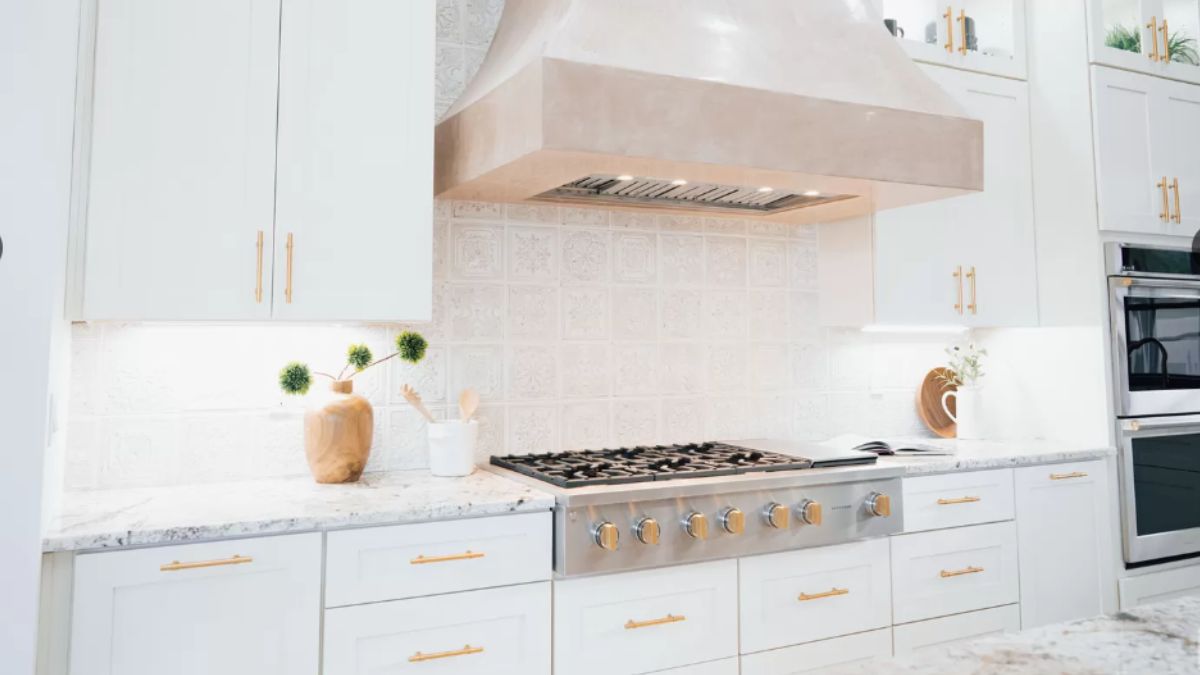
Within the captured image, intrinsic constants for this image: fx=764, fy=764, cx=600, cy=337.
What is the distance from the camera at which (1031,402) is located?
3.05 metres

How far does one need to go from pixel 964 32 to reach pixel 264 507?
289cm

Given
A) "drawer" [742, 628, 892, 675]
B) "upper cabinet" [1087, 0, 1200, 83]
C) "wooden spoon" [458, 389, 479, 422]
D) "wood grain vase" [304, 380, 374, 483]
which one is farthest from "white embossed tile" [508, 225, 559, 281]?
"upper cabinet" [1087, 0, 1200, 83]

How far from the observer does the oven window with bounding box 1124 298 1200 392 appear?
9.36 feet

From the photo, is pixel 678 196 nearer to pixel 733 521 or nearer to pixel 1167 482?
pixel 733 521

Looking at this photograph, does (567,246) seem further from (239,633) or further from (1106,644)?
(1106,644)

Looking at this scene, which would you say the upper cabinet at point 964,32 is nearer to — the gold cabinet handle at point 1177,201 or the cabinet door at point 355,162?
the gold cabinet handle at point 1177,201

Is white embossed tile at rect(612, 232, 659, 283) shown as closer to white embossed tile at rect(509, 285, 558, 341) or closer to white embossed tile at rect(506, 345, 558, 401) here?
white embossed tile at rect(509, 285, 558, 341)

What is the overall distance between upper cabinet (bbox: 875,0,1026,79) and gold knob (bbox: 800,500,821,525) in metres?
1.71

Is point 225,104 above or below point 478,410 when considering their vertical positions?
above

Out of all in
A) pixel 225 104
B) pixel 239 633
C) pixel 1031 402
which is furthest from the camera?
pixel 1031 402

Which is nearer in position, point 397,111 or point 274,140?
point 274,140

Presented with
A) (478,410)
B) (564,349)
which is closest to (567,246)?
(564,349)

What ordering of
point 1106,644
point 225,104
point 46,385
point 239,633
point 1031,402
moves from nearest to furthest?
point 1106,644, point 46,385, point 239,633, point 225,104, point 1031,402

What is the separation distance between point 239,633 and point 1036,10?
348 centimetres
